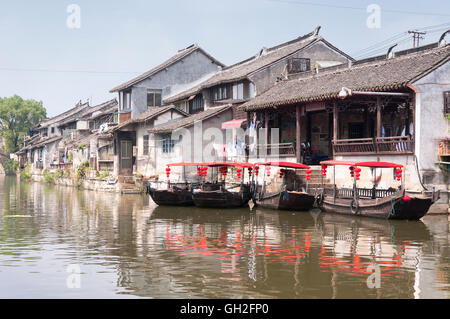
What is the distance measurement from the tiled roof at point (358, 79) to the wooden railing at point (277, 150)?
2278mm

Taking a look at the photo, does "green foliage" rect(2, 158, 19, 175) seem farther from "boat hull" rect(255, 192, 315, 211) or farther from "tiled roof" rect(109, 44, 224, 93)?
"boat hull" rect(255, 192, 315, 211)

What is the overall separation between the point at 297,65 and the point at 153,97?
1276cm

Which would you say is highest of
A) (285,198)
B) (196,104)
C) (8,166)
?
(196,104)

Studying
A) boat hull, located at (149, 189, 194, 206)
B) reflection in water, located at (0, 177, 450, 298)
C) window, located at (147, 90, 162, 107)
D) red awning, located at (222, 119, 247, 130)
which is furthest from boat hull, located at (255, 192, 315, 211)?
window, located at (147, 90, 162, 107)

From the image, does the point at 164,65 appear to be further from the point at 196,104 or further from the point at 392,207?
the point at 392,207

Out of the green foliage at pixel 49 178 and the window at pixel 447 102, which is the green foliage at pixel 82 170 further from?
the window at pixel 447 102

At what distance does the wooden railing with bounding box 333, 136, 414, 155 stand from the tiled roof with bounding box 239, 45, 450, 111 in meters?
2.16

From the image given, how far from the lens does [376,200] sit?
1967cm

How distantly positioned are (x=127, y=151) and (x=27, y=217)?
17.5 meters

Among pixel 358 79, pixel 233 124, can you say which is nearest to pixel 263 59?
pixel 233 124

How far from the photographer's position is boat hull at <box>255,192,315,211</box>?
22.1 m
